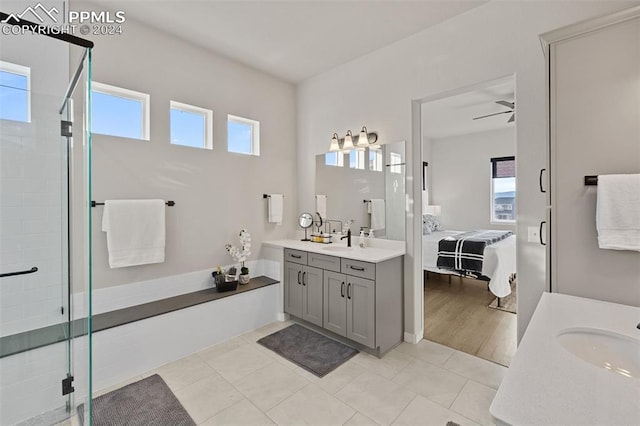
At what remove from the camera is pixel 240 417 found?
72.6 inches

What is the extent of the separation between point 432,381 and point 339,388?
72 cm

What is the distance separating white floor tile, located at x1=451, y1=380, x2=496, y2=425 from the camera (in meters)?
1.83

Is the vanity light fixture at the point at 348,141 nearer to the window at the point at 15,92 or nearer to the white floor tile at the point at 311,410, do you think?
the white floor tile at the point at 311,410

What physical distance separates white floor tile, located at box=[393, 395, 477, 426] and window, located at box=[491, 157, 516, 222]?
544 centimetres

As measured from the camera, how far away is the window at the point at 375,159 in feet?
10.2

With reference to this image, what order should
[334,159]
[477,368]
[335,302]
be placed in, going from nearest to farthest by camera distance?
[477,368] < [335,302] < [334,159]

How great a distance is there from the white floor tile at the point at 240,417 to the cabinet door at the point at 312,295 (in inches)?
44.7

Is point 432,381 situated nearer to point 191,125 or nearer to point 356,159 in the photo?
point 356,159

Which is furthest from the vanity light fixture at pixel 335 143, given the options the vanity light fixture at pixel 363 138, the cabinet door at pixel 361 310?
the cabinet door at pixel 361 310

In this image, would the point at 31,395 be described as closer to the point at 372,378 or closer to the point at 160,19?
the point at 372,378

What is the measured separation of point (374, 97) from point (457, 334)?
105 inches

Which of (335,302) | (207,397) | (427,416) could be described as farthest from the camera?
(335,302)

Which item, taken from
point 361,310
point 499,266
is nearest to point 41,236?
point 361,310

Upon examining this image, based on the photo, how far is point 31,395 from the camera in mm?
1841
